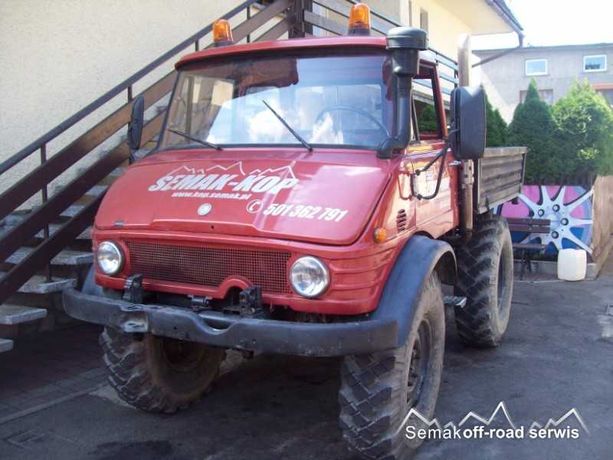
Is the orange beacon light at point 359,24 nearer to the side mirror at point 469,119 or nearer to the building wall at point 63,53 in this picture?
the side mirror at point 469,119

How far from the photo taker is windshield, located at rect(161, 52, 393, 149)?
Result: 3752 millimetres

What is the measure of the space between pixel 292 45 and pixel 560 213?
6919 mm

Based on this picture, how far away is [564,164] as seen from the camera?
31.9 ft

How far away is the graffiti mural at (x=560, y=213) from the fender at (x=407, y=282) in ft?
21.6

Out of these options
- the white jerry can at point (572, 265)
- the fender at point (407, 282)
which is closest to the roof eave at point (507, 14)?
the white jerry can at point (572, 265)

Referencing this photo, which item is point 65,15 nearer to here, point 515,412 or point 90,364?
point 90,364

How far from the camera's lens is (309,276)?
308 centimetres

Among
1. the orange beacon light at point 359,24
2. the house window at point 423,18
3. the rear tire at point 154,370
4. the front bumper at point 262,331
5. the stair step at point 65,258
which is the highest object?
the house window at point 423,18

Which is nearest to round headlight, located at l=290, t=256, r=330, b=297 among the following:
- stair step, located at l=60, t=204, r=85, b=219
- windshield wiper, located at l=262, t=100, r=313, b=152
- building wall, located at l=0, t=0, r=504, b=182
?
windshield wiper, located at l=262, t=100, r=313, b=152

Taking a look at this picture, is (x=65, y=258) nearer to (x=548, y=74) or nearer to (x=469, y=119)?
(x=469, y=119)

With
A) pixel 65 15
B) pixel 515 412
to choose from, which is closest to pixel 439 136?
pixel 515 412

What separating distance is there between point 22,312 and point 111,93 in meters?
1.99

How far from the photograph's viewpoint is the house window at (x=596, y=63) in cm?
4000

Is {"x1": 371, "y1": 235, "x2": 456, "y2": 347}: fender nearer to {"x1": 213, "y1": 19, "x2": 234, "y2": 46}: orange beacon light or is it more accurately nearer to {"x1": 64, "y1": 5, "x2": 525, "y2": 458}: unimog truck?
{"x1": 64, "y1": 5, "x2": 525, "y2": 458}: unimog truck
